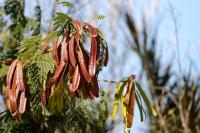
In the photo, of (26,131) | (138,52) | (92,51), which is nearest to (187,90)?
(138,52)

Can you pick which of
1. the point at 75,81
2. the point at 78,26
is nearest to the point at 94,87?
the point at 75,81

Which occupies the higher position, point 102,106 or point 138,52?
point 138,52

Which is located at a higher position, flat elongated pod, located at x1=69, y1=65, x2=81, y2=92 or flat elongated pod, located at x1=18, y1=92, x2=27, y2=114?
flat elongated pod, located at x1=69, y1=65, x2=81, y2=92

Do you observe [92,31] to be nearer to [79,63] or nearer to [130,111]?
[79,63]

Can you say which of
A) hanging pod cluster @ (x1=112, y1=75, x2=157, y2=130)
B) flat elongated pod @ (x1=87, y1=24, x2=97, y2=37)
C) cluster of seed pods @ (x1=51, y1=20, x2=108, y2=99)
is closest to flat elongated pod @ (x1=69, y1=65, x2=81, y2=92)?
cluster of seed pods @ (x1=51, y1=20, x2=108, y2=99)

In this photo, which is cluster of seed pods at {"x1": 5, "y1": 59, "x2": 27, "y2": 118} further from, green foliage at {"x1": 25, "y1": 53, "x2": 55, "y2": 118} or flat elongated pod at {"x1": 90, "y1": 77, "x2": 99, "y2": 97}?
flat elongated pod at {"x1": 90, "y1": 77, "x2": 99, "y2": 97}

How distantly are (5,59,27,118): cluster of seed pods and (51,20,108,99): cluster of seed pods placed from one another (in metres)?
0.10

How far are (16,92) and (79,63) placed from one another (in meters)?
0.20

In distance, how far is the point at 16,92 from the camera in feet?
3.96

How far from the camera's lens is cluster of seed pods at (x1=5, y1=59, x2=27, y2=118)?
1.20 metres

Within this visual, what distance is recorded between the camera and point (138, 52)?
373cm

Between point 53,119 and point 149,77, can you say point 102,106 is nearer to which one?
point 53,119

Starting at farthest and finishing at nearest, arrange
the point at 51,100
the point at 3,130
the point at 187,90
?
the point at 187,90 < the point at 3,130 < the point at 51,100

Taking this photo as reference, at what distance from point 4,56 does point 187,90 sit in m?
2.00
